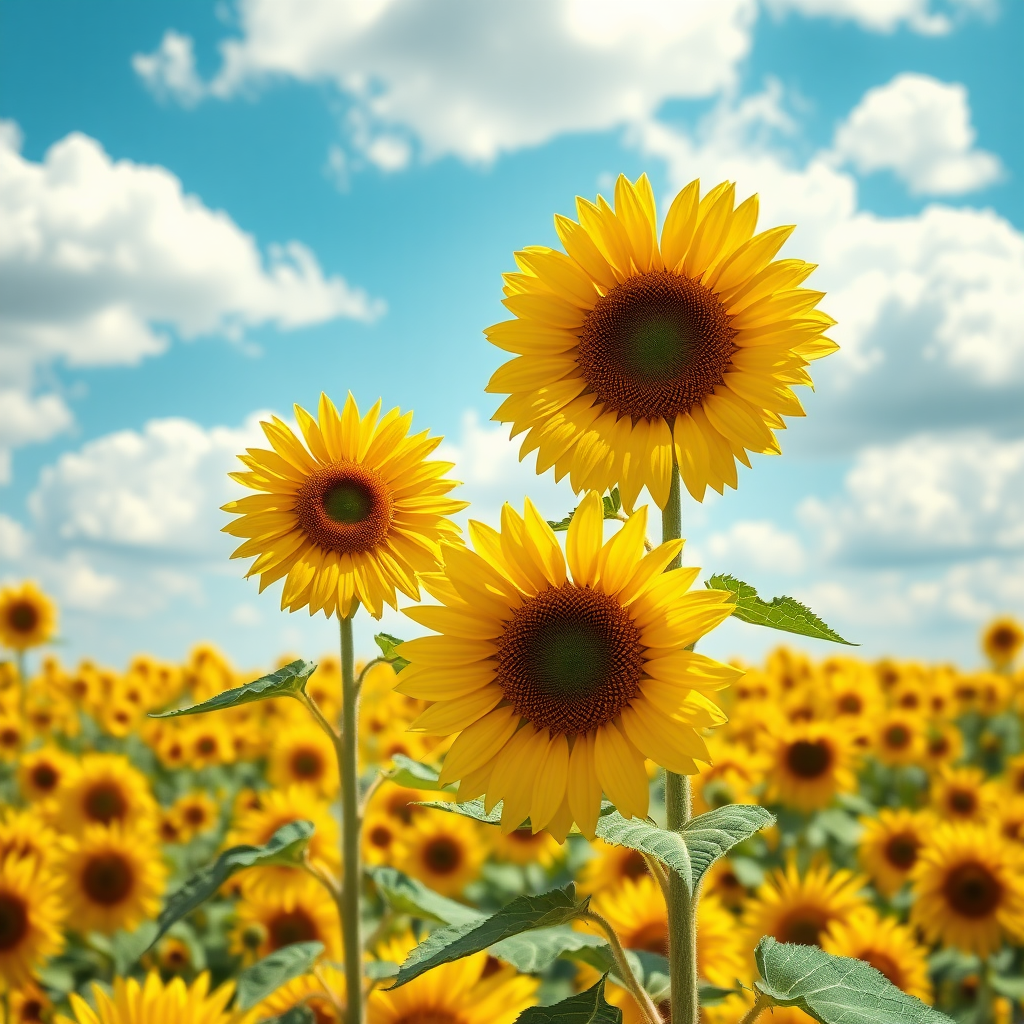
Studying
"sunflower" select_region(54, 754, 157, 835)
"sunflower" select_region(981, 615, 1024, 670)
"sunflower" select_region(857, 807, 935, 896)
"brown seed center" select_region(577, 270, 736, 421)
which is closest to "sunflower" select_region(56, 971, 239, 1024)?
"brown seed center" select_region(577, 270, 736, 421)

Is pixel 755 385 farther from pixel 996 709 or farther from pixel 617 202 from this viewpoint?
pixel 996 709

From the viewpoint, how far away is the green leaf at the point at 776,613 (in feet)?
7.43

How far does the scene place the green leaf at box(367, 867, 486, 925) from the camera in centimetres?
333

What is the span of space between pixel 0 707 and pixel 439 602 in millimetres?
11488

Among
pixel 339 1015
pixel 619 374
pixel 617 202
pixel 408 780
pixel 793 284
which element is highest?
pixel 617 202

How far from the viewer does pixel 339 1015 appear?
352 centimetres

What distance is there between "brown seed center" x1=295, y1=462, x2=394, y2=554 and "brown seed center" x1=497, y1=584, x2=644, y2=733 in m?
1.07

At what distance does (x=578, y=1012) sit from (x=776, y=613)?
95 centimetres

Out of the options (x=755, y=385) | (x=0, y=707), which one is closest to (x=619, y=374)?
(x=755, y=385)

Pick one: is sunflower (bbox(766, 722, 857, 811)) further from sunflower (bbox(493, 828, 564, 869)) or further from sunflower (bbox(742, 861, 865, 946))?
sunflower (bbox(742, 861, 865, 946))

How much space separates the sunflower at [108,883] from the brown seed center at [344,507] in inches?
183

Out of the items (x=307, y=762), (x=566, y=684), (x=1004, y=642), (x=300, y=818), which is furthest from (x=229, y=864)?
(x=1004, y=642)

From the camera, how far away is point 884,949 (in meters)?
5.29

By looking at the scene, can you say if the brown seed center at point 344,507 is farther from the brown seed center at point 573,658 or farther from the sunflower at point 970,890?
the sunflower at point 970,890
